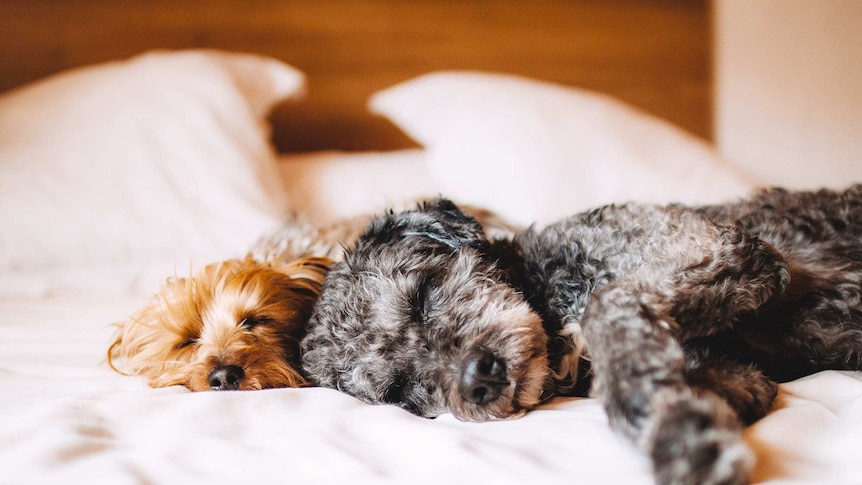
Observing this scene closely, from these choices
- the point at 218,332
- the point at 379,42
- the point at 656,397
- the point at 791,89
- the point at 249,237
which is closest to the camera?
the point at 656,397

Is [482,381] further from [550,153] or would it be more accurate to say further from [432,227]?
[550,153]

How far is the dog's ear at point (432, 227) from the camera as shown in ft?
5.90

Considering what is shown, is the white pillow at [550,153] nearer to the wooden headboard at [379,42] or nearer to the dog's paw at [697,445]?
the wooden headboard at [379,42]

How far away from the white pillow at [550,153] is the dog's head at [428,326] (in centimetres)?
106

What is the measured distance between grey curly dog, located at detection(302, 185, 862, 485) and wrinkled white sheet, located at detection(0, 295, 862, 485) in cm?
9

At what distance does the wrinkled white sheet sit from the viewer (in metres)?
1.08

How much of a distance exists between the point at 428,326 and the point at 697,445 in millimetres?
749

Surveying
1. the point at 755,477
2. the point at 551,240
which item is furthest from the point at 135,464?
the point at 551,240

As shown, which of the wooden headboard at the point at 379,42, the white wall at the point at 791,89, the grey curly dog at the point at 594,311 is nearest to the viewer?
the grey curly dog at the point at 594,311

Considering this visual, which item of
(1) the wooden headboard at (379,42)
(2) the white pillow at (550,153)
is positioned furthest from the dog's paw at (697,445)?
(1) the wooden headboard at (379,42)

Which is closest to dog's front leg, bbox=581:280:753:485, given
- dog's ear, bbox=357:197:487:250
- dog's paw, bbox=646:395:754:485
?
dog's paw, bbox=646:395:754:485

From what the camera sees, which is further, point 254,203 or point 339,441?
point 254,203

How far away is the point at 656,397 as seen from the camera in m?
1.13

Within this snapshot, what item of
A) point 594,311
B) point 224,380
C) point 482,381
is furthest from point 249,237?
point 594,311
